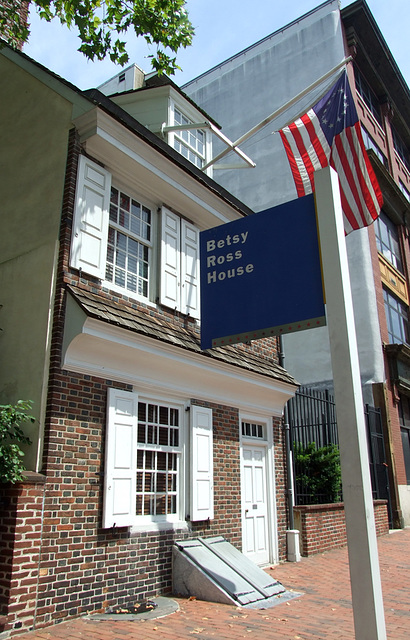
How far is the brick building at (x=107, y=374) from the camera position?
611cm

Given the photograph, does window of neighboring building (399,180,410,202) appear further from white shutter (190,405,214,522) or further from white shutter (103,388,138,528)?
white shutter (103,388,138,528)

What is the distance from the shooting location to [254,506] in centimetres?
963

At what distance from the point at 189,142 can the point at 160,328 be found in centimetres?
564

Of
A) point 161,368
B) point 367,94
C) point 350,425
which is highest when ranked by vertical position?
point 367,94

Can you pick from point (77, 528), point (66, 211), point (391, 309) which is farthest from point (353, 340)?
point (391, 309)

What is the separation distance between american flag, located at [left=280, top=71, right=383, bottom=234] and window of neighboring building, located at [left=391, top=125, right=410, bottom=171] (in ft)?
57.0

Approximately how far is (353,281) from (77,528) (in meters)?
13.3

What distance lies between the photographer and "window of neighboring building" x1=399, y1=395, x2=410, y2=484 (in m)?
17.5

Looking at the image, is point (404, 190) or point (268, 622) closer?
point (268, 622)

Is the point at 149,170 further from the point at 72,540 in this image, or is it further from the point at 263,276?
the point at 72,540

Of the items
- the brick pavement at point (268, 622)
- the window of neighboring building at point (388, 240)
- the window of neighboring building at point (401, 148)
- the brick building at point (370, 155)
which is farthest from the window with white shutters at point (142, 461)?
the window of neighboring building at point (401, 148)

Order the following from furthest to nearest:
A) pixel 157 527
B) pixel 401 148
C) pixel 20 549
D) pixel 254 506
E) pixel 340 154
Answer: pixel 401 148, pixel 254 506, pixel 340 154, pixel 157 527, pixel 20 549

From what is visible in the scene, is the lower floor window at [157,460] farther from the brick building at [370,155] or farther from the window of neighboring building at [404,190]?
the window of neighboring building at [404,190]

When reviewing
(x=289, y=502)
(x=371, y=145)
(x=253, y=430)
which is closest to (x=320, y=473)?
(x=289, y=502)
